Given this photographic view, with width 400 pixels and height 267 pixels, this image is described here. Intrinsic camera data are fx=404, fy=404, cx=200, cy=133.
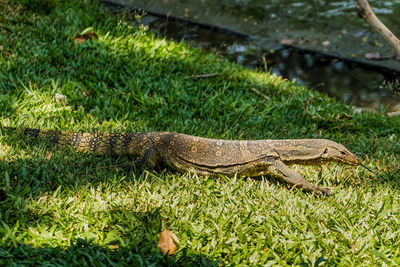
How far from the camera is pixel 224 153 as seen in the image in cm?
355

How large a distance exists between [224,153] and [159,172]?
24.2 inches

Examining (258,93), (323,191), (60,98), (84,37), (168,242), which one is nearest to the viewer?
(168,242)

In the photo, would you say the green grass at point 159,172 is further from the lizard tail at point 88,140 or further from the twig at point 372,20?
the twig at point 372,20

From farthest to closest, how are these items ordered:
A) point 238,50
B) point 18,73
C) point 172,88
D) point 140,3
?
point 140,3 → point 238,50 → point 172,88 → point 18,73

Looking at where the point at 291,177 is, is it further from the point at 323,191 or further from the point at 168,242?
the point at 168,242

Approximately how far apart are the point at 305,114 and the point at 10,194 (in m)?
3.47

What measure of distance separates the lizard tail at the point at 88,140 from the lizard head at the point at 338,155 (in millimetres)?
1734

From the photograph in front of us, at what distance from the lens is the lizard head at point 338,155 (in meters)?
3.48

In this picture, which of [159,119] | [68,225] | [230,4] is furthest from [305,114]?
[230,4]

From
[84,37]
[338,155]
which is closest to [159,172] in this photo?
[338,155]

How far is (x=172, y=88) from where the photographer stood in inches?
199

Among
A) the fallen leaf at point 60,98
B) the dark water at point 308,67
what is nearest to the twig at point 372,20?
the dark water at point 308,67

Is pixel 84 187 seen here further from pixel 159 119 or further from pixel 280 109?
pixel 280 109

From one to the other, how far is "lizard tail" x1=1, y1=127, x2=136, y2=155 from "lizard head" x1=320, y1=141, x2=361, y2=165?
173 centimetres
